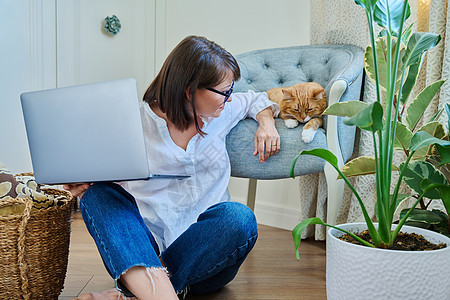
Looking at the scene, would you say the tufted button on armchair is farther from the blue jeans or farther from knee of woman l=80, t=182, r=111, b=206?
knee of woman l=80, t=182, r=111, b=206

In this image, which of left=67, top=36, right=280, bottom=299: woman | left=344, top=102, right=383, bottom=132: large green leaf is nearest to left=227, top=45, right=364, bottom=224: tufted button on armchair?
left=67, top=36, right=280, bottom=299: woman

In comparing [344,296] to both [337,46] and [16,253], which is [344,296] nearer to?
[16,253]

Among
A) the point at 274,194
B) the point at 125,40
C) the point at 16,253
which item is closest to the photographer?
the point at 16,253

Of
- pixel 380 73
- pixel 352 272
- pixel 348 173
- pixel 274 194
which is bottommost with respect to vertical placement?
pixel 274 194

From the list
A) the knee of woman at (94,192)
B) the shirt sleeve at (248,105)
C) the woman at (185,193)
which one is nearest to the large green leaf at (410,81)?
the woman at (185,193)

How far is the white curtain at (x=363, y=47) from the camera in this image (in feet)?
4.93

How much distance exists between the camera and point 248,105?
5.03 ft

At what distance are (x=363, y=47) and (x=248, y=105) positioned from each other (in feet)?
2.07

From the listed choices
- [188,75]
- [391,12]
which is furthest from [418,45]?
[188,75]

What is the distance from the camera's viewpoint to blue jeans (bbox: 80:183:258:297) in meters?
1.06

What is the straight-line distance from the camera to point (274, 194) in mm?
2521

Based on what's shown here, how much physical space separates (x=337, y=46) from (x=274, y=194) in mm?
921

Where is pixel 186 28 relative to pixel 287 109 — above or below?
above

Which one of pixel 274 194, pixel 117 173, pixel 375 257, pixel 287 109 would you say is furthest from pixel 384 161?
pixel 274 194
